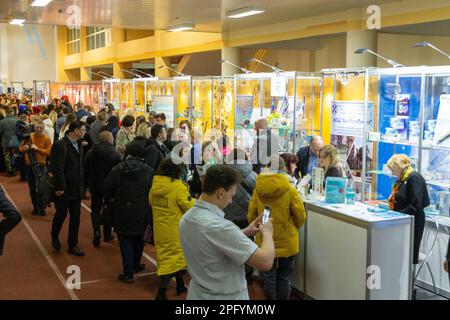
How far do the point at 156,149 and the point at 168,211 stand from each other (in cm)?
189

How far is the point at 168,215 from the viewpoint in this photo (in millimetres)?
4512

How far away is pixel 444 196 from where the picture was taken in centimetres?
526

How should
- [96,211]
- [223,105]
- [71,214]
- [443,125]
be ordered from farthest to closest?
[223,105]
[96,211]
[71,214]
[443,125]

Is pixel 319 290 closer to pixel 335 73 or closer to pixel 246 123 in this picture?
pixel 335 73

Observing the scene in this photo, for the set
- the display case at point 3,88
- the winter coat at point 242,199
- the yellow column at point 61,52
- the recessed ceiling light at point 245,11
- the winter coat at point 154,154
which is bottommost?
the winter coat at point 242,199

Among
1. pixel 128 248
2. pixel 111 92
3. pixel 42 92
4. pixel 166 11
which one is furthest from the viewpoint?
pixel 42 92

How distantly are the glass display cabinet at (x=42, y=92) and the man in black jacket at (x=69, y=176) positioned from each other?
16067 mm

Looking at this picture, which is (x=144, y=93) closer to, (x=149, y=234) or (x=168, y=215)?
(x=149, y=234)

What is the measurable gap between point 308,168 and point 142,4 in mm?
4625

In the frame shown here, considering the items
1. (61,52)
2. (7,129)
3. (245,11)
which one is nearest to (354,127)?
(245,11)

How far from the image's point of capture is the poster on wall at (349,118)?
657 cm

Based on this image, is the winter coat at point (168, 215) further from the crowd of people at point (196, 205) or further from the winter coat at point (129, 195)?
the winter coat at point (129, 195)

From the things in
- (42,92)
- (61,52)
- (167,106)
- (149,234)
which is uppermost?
(61,52)

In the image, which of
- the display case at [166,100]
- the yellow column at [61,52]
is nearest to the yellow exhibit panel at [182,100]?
the display case at [166,100]
